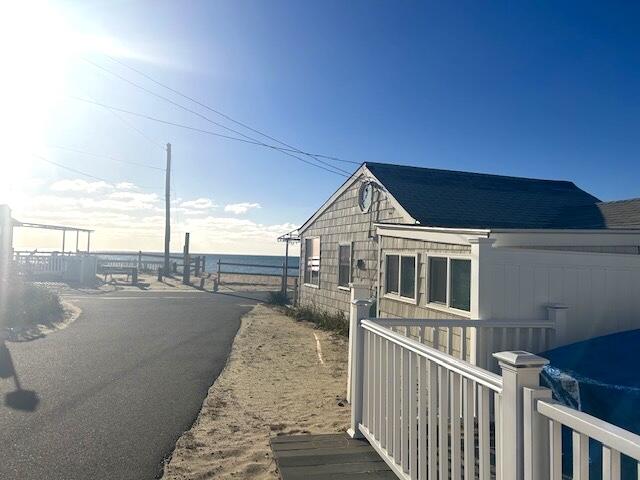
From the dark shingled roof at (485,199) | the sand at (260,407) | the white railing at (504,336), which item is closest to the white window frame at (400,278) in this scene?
the dark shingled roof at (485,199)

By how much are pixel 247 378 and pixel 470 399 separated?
206 inches

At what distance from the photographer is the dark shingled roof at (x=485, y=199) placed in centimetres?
938

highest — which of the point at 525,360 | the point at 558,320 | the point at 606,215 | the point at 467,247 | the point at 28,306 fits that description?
the point at 606,215

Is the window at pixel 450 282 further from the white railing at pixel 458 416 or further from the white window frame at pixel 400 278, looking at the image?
the white railing at pixel 458 416

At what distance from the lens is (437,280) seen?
7.80 metres

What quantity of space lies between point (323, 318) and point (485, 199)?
5.05 meters

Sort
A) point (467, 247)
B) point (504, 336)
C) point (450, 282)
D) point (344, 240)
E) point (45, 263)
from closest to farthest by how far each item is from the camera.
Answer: point (504, 336), point (467, 247), point (450, 282), point (344, 240), point (45, 263)

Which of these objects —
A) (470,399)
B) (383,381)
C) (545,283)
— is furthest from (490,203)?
(470,399)

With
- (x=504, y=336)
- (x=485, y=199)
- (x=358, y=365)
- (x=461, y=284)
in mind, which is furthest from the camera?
(x=485, y=199)

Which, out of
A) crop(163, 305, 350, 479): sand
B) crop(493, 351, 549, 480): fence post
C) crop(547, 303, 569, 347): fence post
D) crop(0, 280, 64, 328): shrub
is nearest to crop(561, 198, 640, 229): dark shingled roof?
crop(547, 303, 569, 347): fence post

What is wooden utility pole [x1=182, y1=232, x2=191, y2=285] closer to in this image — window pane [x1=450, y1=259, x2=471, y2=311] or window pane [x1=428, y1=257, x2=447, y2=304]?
window pane [x1=428, y1=257, x2=447, y2=304]

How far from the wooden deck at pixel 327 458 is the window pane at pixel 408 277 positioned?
174 inches

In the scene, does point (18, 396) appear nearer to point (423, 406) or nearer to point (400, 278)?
point (423, 406)

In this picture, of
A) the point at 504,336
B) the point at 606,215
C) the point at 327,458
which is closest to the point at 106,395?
the point at 327,458
